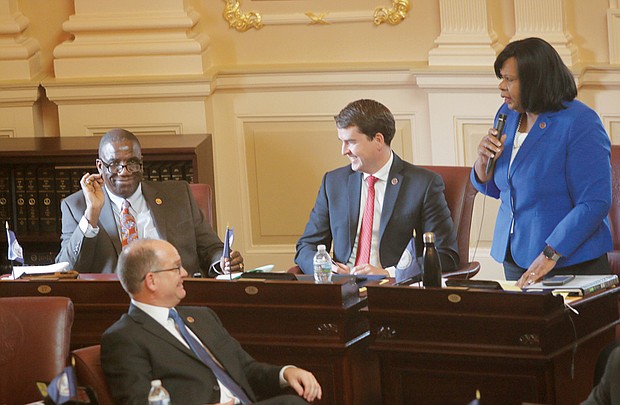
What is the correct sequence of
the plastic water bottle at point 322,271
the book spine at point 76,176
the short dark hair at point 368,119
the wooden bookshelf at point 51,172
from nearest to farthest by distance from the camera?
the plastic water bottle at point 322,271 < the short dark hair at point 368,119 < the wooden bookshelf at point 51,172 < the book spine at point 76,176

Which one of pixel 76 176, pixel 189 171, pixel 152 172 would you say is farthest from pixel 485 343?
pixel 76 176

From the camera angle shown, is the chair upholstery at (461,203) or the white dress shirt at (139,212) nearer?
the chair upholstery at (461,203)

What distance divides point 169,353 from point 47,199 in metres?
3.28

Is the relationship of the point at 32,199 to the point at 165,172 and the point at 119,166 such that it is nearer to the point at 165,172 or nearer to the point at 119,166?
the point at 165,172

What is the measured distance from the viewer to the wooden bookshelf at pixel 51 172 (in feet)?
23.1

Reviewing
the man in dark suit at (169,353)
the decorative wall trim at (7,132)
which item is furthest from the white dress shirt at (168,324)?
the decorative wall trim at (7,132)

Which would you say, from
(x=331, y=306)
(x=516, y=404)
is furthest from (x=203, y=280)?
(x=516, y=404)

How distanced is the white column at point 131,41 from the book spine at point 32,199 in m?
0.78

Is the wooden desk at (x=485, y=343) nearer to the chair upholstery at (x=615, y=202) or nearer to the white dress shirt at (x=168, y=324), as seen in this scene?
the white dress shirt at (x=168, y=324)

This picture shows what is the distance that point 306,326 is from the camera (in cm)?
471

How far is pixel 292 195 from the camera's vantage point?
7.79m

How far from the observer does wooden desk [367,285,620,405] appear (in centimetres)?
429

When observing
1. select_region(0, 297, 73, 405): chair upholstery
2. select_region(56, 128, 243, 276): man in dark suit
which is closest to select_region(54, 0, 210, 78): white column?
select_region(56, 128, 243, 276): man in dark suit

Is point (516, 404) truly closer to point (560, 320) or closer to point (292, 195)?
point (560, 320)
